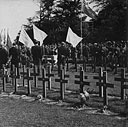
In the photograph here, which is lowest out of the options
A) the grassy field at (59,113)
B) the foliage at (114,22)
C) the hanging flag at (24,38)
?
the grassy field at (59,113)

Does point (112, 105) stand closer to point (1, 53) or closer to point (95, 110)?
point (95, 110)

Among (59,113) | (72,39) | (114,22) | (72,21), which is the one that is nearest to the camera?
(59,113)

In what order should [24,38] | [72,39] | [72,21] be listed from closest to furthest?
[24,38] < [72,39] < [72,21]

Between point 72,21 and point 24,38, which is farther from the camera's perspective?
point 72,21

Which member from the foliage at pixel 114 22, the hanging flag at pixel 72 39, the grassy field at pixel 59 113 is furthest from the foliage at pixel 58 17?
the grassy field at pixel 59 113

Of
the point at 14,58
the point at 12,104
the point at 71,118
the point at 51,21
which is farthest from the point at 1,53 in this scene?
the point at 51,21

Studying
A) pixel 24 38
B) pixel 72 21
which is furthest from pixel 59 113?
pixel 72 21

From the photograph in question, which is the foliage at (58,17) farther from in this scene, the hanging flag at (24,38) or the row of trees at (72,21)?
the hanging flag at (24,38)

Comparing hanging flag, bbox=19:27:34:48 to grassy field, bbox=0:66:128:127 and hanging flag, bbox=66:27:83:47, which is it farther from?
grassy field, bbox=0:66:128:127

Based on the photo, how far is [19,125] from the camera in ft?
24.1

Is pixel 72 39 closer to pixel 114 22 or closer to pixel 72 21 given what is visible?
pixel 114 22

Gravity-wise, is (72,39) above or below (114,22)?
below

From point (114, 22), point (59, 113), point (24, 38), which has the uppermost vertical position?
point (114, 22)

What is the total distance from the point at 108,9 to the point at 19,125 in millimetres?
33797
